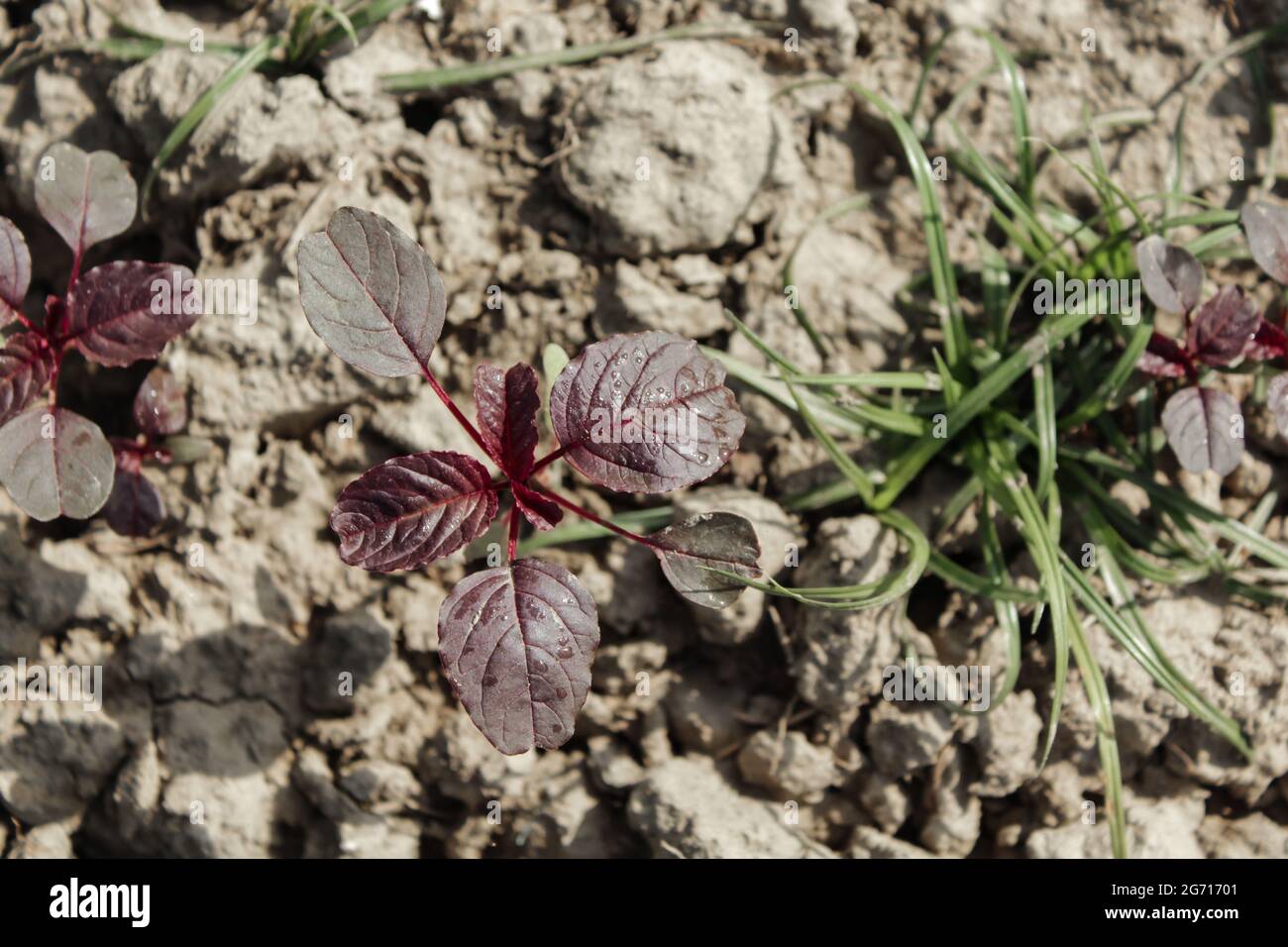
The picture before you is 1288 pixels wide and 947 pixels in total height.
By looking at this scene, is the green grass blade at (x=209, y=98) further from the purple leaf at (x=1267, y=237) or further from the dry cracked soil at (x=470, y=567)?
the purple leaf at (x=1267, y=237)

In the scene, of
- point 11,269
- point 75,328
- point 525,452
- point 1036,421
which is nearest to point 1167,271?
point 1036,421

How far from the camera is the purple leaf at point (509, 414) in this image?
1740 millimetres

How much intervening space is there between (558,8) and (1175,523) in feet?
6.19

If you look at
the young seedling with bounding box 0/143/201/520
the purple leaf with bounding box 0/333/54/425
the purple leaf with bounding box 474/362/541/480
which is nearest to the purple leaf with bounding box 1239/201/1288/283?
the purple leaf with bounding box 474/362/541/480

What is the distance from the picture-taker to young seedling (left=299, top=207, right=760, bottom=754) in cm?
167

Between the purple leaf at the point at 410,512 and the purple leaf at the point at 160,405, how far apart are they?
2.62ft

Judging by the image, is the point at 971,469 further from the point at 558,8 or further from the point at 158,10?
the point at 158,10

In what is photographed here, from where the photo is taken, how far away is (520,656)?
66.2 inches

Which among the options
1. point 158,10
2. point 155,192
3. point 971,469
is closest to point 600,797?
point 971,469

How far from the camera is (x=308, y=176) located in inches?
94.7

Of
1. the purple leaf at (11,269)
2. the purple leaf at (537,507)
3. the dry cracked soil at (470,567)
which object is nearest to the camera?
the purple leaf at (537,507)

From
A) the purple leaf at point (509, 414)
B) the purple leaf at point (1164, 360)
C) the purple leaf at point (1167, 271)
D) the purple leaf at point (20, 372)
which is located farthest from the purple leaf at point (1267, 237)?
the purple leaf at point (20, 372)

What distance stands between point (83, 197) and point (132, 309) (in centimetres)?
30

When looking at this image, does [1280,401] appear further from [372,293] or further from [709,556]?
[372,293]
